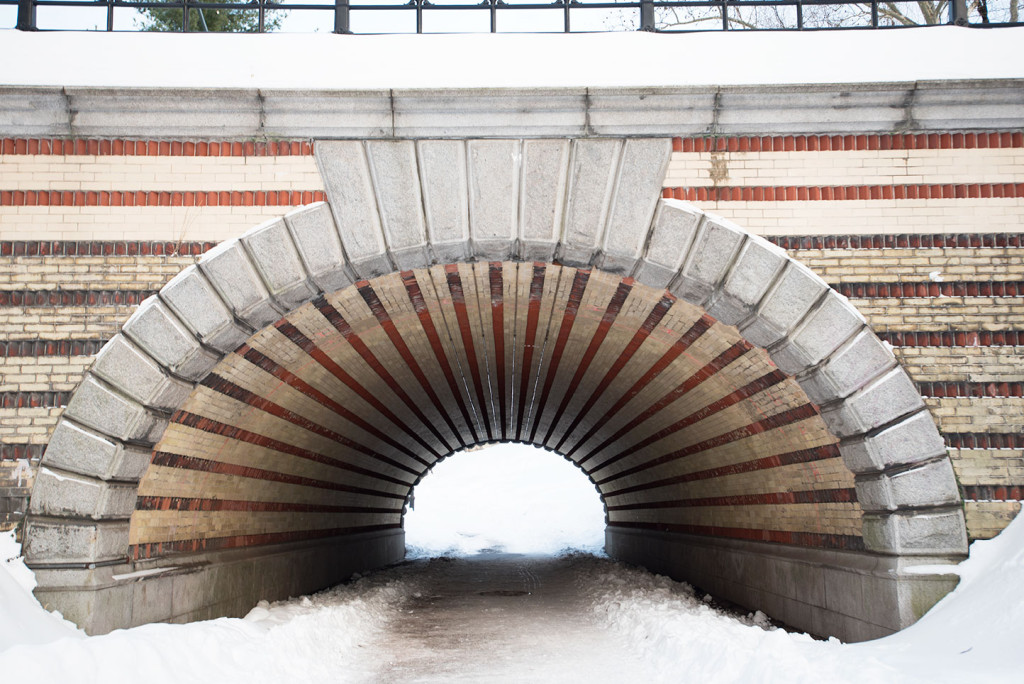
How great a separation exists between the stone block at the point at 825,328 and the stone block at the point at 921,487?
3.63ft

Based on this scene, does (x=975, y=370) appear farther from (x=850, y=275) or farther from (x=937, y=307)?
(x=850, y=275)

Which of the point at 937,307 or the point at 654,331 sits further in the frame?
the point at 654,331

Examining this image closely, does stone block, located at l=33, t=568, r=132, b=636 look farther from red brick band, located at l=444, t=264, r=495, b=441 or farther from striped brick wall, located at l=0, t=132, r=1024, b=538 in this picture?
red brick band, located at l=444, t=264, r=495, b=441

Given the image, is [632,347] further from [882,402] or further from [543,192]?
[882,402]

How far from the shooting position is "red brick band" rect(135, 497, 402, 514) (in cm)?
756

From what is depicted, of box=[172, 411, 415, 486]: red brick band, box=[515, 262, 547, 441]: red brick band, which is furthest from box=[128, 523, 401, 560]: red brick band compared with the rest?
box=[515, 262, 547, 441]: red brick band

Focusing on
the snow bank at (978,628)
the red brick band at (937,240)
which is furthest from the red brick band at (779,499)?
the red brick band at (937,240)

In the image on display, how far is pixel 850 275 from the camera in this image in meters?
7.17

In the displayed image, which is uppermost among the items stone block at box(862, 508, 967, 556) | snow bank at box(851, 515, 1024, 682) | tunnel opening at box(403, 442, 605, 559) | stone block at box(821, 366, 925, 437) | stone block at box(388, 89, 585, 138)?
stone block at box(388, 89, 585, 138)

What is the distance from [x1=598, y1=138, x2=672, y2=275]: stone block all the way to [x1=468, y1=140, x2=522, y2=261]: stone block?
790 mm

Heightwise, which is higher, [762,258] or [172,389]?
[762,258]

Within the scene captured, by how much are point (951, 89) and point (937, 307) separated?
1813 millimetres

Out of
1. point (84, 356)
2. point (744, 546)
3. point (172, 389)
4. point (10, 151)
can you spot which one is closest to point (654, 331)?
point (744, 546)

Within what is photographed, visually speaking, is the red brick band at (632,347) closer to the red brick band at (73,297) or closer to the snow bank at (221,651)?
the snow bank at (221,651)
